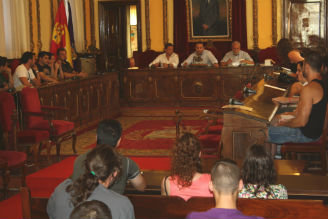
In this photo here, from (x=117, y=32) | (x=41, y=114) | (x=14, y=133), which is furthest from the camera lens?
(x=117, y=32)

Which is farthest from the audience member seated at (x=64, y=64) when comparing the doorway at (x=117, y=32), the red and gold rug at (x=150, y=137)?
the doorway at (x=117, y=32)

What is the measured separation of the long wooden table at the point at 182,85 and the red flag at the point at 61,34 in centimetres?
152

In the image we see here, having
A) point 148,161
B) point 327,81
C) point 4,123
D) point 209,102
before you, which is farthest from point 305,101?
point 209,102

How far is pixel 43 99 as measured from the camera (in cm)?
775

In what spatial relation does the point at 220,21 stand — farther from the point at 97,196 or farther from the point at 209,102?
the point at 97,196

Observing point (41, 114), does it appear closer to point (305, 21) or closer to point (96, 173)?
point (96, 173)

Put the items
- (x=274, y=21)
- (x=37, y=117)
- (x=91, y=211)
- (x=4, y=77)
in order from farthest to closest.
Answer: (x=274, y=21) → (x=4, y=77) → (x=37, y=117) → (x=91, y=211)

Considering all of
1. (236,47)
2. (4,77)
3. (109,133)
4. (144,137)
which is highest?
(236,47)

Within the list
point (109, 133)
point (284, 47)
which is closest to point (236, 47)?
point (284, 47)

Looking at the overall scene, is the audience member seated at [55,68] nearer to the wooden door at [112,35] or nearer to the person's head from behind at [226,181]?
the wooden door at [112,35]

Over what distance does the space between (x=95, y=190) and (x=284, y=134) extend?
2.99 metres

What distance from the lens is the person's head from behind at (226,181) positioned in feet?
7.72

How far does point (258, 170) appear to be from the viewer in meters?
3.16

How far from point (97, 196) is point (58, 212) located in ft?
1.01
